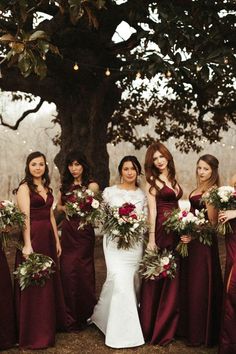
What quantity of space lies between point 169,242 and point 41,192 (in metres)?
1.54

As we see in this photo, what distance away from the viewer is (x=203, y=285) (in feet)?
16.5

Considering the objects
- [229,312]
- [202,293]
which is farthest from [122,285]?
[229,312]

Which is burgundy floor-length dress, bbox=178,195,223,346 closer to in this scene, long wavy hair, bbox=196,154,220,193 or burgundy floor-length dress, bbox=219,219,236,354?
long wavy hair, bbox=196,154,220,193

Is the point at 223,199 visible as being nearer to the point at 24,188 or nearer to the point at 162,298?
the point at 162,298

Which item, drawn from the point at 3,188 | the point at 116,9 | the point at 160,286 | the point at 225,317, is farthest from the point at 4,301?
the point at 3,188

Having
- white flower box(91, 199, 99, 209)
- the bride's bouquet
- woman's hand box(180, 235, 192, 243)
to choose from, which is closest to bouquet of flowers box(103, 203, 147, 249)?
white flower box(91, 199, 99, 209)

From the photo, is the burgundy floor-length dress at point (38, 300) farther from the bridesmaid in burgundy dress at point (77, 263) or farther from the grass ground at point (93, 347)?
the bridesmaid in burgundy dress at point (77, 263)

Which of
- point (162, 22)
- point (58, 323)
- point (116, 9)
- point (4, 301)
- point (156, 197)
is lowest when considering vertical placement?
point (58, 323)

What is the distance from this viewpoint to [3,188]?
2073 cm

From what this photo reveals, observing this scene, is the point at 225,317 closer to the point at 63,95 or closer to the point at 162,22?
the point at 162,22

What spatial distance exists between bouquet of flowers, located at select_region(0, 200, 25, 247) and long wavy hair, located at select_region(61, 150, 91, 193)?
110 centimetres

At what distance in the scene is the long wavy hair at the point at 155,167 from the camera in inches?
205

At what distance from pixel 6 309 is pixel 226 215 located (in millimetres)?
2496

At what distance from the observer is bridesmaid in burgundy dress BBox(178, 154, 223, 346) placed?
16.4 feet
